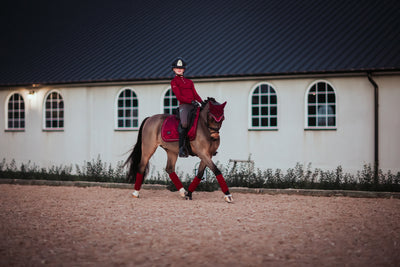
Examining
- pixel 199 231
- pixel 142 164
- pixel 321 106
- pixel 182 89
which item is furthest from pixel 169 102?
pixel 199 231

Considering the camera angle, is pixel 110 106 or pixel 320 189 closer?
pixel 320 189

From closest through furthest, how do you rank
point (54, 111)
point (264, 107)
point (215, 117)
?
point (215, 117) < point (264, 107) < point (54, 111)

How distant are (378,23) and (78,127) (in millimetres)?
11659

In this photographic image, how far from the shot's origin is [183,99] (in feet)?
33.0

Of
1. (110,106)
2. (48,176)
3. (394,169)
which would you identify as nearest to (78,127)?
(110,106)

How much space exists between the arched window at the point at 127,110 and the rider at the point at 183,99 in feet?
22.7

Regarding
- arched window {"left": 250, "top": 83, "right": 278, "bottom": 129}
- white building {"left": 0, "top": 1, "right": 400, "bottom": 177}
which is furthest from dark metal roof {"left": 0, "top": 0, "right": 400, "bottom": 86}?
arched window {"left": 250, "top": 83, "right": 278, "bottom": 129}

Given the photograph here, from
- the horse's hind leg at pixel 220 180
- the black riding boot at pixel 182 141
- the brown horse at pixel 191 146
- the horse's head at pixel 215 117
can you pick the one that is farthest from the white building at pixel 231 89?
the horse's head at pixel 215 117

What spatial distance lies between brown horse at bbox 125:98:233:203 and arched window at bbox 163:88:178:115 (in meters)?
5.35

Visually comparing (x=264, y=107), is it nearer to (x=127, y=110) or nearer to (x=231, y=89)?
(x=231, y=89)

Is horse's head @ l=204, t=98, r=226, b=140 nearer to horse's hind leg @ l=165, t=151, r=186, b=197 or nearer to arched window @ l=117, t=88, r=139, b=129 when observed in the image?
horse's hind leg @ l=165, t=151, r=186, b=197

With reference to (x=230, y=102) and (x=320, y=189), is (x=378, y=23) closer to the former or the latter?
(x=230, y=102)

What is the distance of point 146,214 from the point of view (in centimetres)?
816

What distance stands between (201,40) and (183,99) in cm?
822
